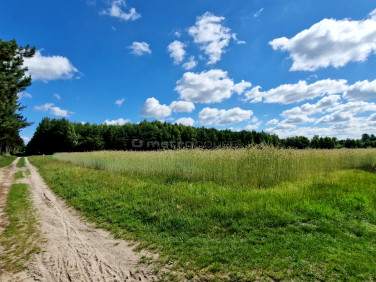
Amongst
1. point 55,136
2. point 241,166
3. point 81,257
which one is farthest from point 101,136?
point 81,257

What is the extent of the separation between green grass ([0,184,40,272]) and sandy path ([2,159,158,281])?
0.22 m

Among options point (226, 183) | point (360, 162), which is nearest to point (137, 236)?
point (226, 183)

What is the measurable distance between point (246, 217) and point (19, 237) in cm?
597

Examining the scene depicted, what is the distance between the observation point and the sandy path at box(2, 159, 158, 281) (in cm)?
366

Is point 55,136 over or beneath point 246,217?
over

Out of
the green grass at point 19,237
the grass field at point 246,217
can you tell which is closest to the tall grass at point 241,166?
the grass field at point 246,217

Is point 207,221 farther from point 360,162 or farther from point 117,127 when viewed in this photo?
point 117,127

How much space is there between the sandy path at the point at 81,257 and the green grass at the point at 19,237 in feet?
0.71

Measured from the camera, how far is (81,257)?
4.28 meters

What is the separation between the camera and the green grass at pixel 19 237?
415 cm

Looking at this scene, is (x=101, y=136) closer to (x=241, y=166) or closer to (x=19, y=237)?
(x=241, y=166)

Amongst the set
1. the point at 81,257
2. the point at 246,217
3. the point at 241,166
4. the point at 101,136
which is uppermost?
the point at 101,136

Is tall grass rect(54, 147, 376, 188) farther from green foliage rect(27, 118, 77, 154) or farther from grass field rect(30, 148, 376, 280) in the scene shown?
green foliage rect(27, 118, 77, 154)

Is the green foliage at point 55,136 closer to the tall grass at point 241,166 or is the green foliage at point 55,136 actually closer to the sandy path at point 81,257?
the tall grass at point 241,166
